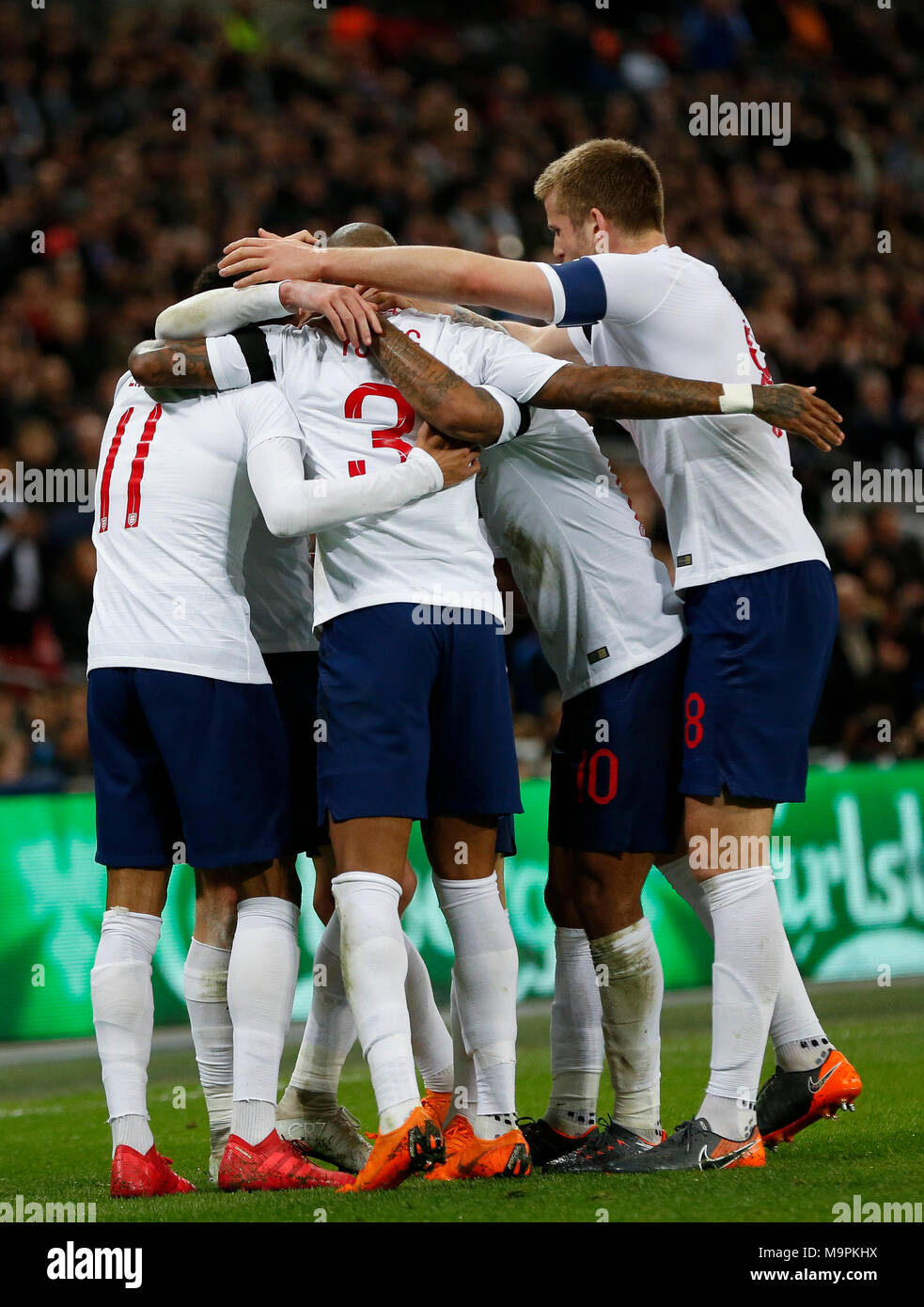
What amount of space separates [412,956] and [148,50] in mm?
11557

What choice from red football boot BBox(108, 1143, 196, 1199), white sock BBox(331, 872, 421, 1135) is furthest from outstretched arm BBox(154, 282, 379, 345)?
red football boot BBox(108, 1143, 196, 1199)

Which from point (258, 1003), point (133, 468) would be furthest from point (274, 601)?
point (258, 1003)

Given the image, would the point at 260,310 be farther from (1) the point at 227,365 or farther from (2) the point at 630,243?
(2) the point at 630,243

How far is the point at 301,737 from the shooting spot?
15.0 feet

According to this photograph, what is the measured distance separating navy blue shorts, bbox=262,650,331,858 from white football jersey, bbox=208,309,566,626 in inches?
20.5

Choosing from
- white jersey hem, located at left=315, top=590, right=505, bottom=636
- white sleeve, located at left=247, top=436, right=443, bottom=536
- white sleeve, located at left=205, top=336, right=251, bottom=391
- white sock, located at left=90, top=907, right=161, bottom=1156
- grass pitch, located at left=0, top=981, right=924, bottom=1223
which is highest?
white sleeve, located at left=205, top=336, right=251, bottom=391

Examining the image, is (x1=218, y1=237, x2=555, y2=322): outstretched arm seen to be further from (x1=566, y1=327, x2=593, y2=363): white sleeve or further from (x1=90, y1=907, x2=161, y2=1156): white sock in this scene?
(x1=90, y1=907, x2=161, y2=1156): white sock

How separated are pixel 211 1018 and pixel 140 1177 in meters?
0.46

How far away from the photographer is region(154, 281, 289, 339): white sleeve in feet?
14.1

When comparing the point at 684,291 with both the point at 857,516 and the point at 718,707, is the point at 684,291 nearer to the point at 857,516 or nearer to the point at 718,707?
the point at 718,707

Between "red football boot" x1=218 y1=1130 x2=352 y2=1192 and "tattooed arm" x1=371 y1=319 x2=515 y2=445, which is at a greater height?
"tattooed arm" x1=371 y1=319 x2=515 y2=445

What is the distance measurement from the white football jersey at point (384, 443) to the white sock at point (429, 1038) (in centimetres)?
122

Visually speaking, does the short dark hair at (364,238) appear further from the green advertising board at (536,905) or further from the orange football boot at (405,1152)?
the green advertising board at (536,905)
